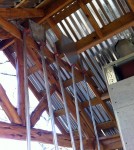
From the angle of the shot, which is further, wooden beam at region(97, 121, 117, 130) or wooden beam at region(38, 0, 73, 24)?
wooden beam at region(97, 121, 117, 130)

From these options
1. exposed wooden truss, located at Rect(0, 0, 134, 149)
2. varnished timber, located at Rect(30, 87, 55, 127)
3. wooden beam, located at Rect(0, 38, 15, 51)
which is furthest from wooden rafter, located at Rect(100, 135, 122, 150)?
wooden beam, located at Rect(0, 38, 15, 51)

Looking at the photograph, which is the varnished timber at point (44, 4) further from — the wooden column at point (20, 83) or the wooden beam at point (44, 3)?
the wooden column at point (20, 83)

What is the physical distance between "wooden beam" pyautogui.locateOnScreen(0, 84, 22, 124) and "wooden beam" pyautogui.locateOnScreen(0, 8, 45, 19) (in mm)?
1128

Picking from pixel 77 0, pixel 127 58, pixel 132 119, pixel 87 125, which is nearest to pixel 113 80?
pixel 127 58

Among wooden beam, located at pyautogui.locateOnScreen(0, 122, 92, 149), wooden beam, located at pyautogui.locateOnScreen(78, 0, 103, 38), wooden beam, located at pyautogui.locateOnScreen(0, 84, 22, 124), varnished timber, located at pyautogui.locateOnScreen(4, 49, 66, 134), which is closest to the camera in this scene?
wooden beam, located at pyautogui.locateOnScreen(0, 122, 92, 149)

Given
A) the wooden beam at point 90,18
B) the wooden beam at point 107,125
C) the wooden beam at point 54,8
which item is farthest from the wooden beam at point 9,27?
the wooden beam at point 107,125

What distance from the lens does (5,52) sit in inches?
190

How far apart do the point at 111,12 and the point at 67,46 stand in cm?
96

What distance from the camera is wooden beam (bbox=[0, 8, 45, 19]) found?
10.8 ft

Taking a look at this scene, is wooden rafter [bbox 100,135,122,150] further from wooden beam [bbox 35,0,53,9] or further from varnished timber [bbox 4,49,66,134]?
wooden beam [bbox 35,0,53,9]

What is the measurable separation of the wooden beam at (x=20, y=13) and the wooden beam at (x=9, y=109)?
113cm

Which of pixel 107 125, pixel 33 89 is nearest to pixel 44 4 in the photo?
pixel 33 89

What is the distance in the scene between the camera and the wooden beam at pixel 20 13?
3291mm

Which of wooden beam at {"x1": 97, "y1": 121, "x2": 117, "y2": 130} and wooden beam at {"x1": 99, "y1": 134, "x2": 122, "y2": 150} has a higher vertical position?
wooden beam at {"x1": 97, "y1": 121, "x2": 117, "y2": 130}
